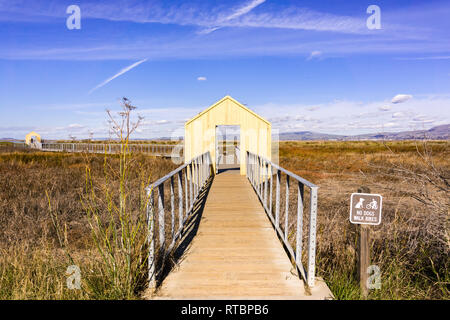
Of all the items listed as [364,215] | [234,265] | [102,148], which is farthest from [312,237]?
[102,148]

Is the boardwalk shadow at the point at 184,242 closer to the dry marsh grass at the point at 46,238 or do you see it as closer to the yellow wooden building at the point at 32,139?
the dry marsh grass at the point at 46,238

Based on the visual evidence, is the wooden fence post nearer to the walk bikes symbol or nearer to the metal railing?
the walk bikes symbol

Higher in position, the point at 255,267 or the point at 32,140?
the point at 32,140

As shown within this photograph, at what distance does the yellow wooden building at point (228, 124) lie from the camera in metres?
12.6

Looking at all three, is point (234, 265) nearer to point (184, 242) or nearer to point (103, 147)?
point (184, 242)

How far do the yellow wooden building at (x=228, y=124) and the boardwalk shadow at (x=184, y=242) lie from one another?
530 centimetres

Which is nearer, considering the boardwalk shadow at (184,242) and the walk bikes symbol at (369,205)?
the walk bikes symbol at (369,205)

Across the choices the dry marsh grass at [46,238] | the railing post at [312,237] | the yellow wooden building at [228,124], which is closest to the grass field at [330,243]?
the dry marsh grass at [46,238]

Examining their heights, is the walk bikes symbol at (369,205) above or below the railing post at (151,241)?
above

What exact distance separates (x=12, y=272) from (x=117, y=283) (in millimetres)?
2031
